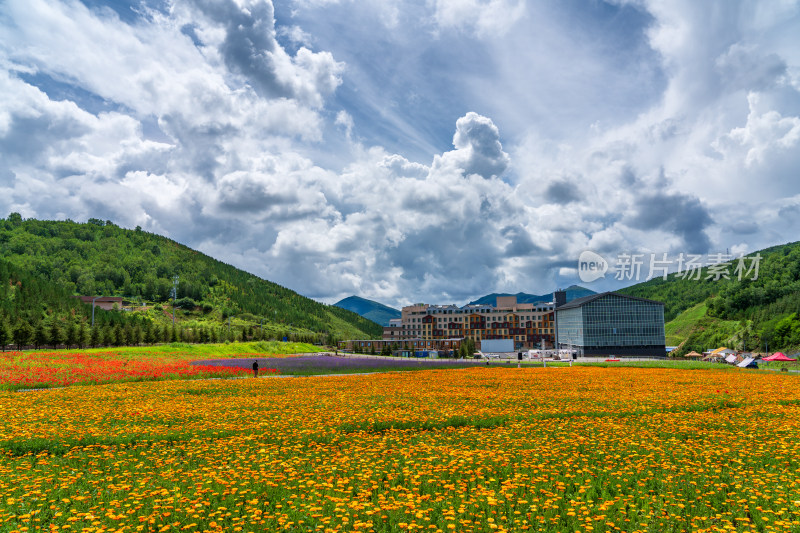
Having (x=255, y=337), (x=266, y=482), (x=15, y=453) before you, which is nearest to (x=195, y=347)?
(x=255, y=337)

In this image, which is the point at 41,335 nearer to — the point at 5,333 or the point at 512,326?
the point at 5,333

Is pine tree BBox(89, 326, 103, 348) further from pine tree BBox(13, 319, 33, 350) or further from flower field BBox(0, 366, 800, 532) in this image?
flower field BBox(0, 366, 800, 532)

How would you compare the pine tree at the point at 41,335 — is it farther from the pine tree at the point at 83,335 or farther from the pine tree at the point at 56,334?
the pine tree at the point at 83,335

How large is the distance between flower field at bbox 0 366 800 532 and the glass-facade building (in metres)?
121

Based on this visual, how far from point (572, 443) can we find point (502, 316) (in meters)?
184

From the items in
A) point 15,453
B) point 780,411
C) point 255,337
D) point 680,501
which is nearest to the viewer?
point 680,501

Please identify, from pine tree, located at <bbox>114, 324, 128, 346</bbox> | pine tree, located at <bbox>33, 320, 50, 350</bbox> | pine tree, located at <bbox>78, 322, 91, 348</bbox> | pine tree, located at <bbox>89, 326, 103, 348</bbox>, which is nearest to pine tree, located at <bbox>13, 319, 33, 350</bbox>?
pine tree, located at <bbox>33, 320, 50, 350</bbox>

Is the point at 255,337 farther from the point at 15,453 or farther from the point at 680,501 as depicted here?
the point at 680,501

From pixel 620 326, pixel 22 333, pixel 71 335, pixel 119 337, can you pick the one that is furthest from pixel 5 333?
pixel 620 326

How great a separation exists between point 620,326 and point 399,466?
461ft

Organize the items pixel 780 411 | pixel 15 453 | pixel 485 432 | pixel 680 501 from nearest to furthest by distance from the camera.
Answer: pixel 680 501 → pixel 15 453 → pixel 485 432 → pixel 780 411

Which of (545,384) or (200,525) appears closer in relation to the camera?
(200,525)

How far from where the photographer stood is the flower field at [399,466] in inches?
332

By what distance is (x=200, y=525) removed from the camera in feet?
26.8
